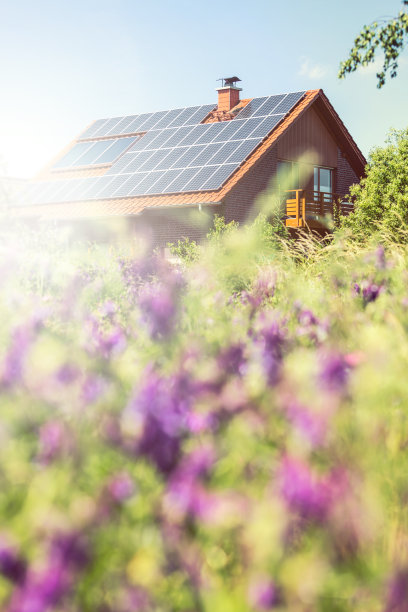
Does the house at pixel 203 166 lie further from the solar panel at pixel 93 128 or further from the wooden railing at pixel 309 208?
the solar panel at pixel 93 128

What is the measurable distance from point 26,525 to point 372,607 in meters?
0.85

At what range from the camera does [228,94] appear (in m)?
25.5

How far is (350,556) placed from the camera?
1.52 meters

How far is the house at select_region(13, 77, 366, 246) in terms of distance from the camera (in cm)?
2056

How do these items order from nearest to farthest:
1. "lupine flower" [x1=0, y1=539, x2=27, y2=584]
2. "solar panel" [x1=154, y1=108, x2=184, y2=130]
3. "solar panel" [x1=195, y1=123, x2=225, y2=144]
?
"lupine flower" [x1=0, y1=539, x2=27, y2=584], "solar panel" [x1=195, y1=123, x2=225, y2=144], "solar panel" [x1=154, y1=108, x2=184, y2=130]

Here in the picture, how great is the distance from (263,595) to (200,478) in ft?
1.00

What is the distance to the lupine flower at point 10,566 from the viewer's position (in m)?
1.26

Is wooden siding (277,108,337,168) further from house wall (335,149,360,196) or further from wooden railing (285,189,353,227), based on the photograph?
wooden railing (285,189,353,227)

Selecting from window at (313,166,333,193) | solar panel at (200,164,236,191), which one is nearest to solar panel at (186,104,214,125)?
window at (313,166,333,193)

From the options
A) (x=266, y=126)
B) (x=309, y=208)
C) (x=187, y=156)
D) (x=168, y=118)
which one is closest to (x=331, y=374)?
(x=187, y=156)

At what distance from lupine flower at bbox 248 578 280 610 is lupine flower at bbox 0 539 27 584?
46 cm

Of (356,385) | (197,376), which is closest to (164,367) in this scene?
(197,376)

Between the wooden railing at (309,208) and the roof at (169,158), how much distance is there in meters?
2.48

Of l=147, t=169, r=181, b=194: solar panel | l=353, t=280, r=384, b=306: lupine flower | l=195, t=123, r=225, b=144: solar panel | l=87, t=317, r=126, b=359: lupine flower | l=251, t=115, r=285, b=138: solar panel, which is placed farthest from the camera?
l=195, t=123, r=225, b=144: solar panel
